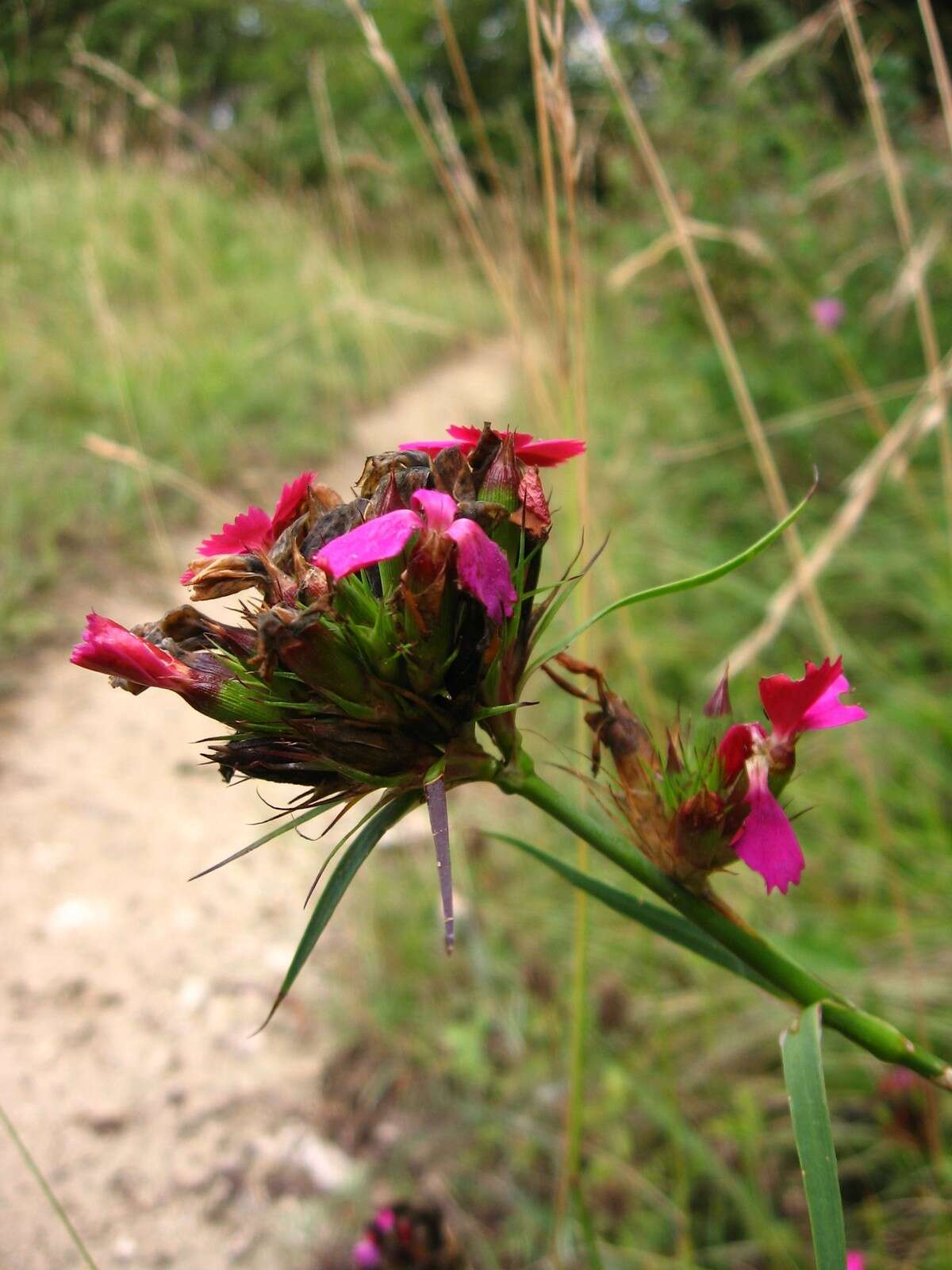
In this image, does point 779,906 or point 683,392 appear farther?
point 683,392

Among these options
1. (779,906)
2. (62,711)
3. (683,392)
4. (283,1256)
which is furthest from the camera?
(683,392)

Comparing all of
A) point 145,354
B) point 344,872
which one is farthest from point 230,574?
point 145,354

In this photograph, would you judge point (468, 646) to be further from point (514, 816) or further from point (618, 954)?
point (514, 816)

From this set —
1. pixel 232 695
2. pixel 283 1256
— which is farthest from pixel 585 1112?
pixel 232 695

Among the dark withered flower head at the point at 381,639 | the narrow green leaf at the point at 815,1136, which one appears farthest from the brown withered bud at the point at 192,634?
the narrow green leaf at the point at 815,1136

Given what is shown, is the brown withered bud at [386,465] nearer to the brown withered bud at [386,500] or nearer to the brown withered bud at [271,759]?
the brown withered bud at [386,500]

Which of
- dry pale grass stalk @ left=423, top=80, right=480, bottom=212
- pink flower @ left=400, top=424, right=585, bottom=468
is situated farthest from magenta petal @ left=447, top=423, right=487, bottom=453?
dry pale grass stalk @ left=423, top=80, right=480, bottom=212

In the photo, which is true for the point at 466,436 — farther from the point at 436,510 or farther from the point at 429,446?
the point at 436,510
